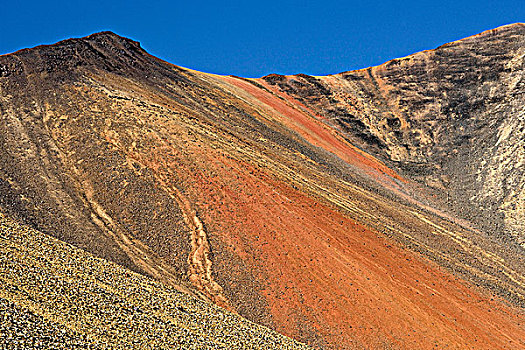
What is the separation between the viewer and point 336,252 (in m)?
27.0

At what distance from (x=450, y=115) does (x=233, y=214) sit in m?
39.3

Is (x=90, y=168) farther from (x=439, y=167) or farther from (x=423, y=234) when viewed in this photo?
(x=439, y=167)

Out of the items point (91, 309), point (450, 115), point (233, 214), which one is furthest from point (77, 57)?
point (450, 115)

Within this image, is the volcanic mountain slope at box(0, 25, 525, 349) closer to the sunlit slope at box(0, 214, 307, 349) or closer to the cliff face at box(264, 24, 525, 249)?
the sunlit slope at box(0, 214, 307, 349)

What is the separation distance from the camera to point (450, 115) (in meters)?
57.2

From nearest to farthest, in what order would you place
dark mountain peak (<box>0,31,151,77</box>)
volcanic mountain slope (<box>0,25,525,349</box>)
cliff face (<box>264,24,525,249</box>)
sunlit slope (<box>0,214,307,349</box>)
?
sunlit slope (<box>0,214,307,349</box>)
volcanic mountain slope (<box>0,25,525,349</box>)
dark mountain peak (<box>0,31,151,77</box>)
cliff face (<box>264,24,525,249</box>)

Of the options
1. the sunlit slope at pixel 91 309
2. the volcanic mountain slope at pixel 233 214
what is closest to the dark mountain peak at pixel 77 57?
the volcanic mountain slope at pixel 233 214

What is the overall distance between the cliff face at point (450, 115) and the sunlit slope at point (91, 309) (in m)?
30.5

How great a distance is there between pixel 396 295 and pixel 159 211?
1335 cm

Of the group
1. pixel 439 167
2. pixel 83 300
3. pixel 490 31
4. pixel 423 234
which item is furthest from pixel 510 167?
pixel 83 300

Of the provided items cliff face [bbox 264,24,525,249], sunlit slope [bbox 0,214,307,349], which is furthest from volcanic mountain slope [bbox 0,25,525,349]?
cliff face [bbox 264,24,525,249]

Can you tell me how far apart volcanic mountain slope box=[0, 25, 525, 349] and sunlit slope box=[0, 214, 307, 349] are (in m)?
2.29

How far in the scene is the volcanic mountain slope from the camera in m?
23.5

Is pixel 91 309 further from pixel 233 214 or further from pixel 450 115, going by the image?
pixel 450 115
